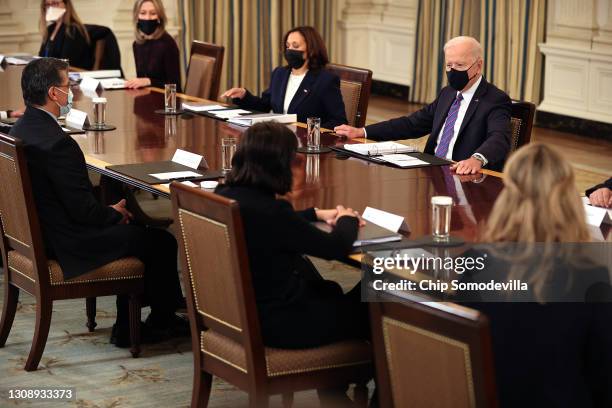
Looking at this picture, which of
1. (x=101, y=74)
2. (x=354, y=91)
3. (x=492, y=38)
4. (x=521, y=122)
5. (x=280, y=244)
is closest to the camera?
(x=280, y=244)

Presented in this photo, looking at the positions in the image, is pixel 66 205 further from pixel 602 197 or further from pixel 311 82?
pixel 311 82

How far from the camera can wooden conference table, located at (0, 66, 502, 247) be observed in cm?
377

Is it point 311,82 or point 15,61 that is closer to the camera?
point 311,82

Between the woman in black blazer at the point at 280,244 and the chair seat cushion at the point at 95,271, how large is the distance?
1.03 metres

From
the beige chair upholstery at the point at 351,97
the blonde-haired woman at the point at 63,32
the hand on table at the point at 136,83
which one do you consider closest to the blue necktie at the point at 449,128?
the beige chair upholstery at the point at 351,97

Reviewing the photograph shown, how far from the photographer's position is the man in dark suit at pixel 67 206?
4039mm

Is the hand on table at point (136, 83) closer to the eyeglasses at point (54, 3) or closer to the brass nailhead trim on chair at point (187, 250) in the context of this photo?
the eyeglasses at point (54, 3)

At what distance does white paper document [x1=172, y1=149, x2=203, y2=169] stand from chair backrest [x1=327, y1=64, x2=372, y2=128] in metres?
1.61

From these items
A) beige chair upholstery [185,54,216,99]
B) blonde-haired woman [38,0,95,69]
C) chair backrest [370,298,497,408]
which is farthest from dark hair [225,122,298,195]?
blonde-haired woman [38,0,95,69]

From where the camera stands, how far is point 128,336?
14.7 feet

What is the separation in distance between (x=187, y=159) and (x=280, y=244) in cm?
140

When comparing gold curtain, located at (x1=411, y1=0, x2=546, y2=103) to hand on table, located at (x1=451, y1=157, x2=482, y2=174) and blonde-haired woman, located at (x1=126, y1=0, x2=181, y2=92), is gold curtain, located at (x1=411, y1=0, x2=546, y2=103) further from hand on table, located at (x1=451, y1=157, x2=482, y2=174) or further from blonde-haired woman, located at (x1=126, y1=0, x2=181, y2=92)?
hand on table, located at (x1=451, y1=157, x2=482, y2=174)

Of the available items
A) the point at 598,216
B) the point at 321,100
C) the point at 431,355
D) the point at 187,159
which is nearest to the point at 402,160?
the point at 187,159

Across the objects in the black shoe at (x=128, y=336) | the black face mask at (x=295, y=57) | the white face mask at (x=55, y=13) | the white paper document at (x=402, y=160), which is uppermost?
the white face mask at (x=55, y=13)
